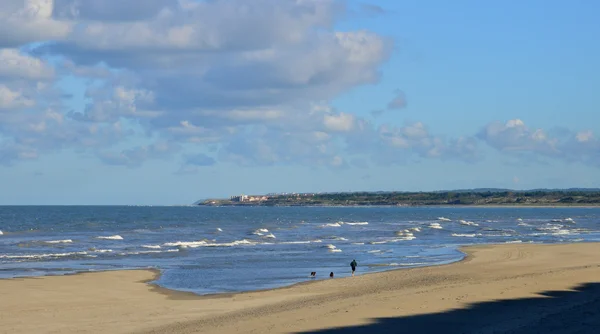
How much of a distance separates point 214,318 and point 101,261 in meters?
24.0

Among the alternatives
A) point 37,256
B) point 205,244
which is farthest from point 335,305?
point 205,244

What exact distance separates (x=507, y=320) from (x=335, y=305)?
5868mm

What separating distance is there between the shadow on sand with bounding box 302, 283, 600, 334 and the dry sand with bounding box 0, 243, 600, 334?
2 cm

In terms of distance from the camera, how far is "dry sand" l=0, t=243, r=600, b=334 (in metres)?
21.4

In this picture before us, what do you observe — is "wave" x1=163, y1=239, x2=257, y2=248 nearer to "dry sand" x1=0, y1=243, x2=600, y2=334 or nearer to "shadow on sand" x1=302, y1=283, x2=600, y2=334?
"dry sand" x1=0, y1=243, x2=600, y2=334

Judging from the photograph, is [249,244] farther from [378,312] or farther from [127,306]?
[378,312]

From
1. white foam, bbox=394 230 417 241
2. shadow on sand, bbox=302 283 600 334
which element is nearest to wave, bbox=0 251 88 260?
white foam, bbox=394 230 417 241

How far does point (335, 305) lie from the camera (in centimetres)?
2530

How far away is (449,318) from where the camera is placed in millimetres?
22266

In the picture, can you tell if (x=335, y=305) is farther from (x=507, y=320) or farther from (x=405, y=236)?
(x=405, y=236)

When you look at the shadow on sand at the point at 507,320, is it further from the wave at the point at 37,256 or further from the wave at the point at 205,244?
the wave at the point at 205,244

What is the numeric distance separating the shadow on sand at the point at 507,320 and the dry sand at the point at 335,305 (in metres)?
0.02

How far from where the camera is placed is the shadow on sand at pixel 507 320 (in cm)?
1936

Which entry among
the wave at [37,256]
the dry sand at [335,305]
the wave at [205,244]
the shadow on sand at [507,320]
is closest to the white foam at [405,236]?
the wave at [205,244]
